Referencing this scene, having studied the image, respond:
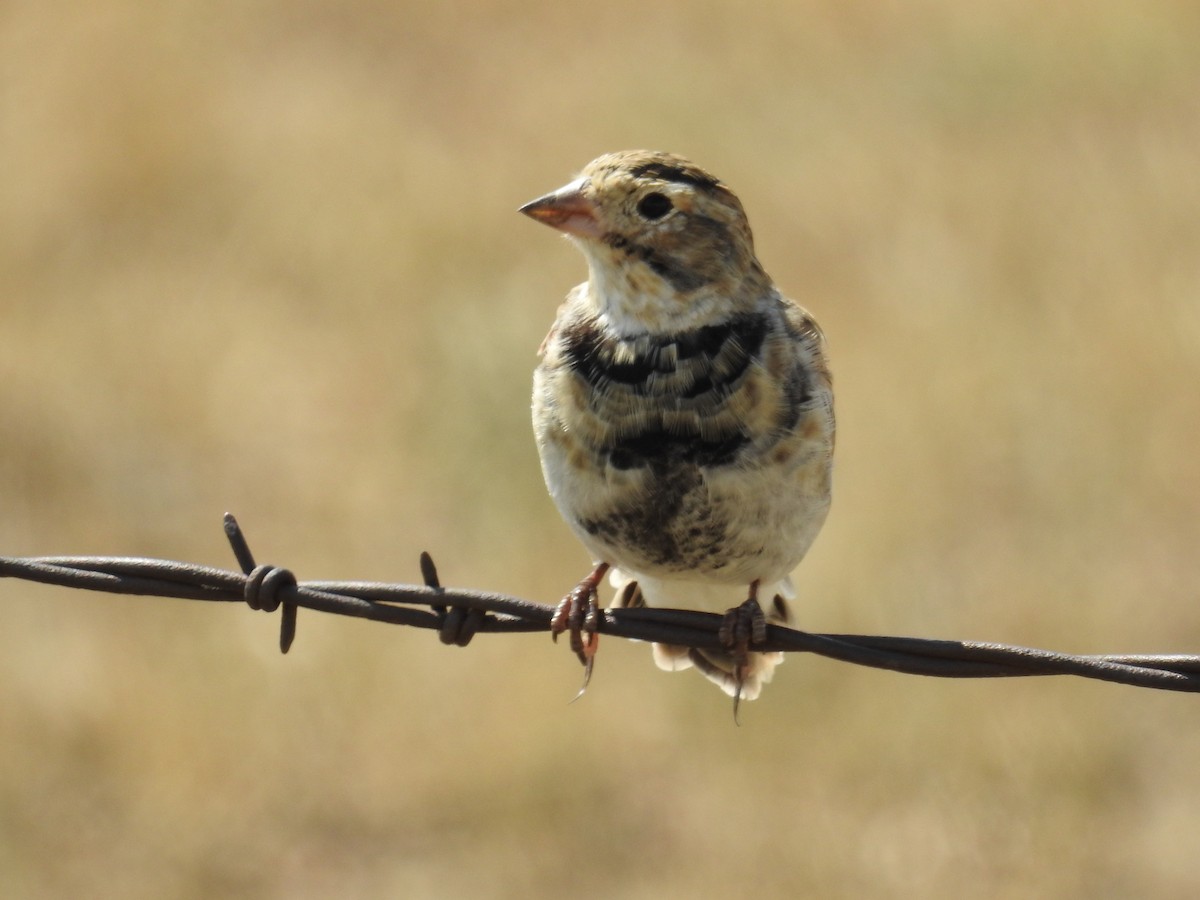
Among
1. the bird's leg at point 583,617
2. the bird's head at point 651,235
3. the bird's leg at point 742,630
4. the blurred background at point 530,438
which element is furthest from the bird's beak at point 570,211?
the blurred background at point 530,438

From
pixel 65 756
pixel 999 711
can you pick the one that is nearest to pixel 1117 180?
pixel 999 711

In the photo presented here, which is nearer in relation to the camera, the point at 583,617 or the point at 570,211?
the point at 583,617

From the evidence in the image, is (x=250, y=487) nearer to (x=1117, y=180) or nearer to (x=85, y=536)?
(x=85, y=536)

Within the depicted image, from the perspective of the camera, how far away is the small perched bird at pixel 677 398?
4723 mm

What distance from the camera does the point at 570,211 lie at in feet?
16.3

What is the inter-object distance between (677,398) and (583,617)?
665mm

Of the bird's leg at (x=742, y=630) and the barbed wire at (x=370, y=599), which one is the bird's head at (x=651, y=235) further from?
the barbed wire at (x=370, y=599)

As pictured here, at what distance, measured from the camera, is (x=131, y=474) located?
9.96 m

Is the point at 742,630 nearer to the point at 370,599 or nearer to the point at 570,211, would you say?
the point at 370,599

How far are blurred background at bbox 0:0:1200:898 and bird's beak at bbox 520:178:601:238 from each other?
355cm

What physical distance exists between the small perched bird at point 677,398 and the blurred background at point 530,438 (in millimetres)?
2880

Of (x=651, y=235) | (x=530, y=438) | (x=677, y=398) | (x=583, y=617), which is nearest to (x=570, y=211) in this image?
(x=651, y=235)

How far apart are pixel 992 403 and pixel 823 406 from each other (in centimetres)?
552

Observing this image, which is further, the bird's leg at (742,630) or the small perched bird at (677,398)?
the small perched bird at (677,398)
